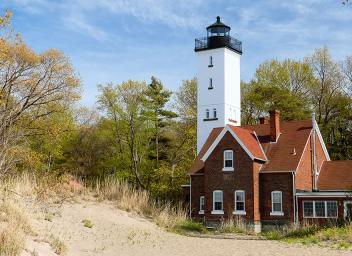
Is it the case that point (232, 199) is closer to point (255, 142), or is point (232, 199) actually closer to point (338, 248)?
point (255, 142)

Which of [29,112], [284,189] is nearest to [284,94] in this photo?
[284,189]

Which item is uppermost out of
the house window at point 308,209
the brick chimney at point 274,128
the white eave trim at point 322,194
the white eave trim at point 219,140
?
the brick chimney at point 274,128

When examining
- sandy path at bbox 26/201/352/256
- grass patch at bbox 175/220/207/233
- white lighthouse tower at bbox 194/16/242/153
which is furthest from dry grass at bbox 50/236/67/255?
white lighthouse tower at bbox 194/16/242/153

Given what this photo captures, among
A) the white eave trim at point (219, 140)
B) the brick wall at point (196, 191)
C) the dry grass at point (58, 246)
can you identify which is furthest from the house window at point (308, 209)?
the dry grass at point (58, 246)

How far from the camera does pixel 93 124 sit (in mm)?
57656

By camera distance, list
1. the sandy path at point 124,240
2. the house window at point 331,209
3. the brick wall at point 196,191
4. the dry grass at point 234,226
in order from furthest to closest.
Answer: the brick wall at point 196,191, the house window at point 331,209, the dry grass at point 234,226, the sandy path at point 124,240

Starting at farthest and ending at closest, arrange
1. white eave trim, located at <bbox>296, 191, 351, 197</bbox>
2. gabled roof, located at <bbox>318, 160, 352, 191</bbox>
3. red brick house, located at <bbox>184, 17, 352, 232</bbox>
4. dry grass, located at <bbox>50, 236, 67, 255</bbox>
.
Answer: gabled roof, located at <bbox>318, 160, 352, 191</bbox> → red brick house, located at <bbox>184, 17, 352, 232</bbox> → white eave trim, located at <bbox>296, 191, 351, 197</bbox> → dry grass, located at <bbox>50, 236, 67, 255</bbox>

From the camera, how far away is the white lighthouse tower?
49.1m

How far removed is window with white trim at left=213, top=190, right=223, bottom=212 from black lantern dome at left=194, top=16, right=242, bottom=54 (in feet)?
59.5

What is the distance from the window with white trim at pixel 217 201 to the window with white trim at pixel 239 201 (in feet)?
3.83

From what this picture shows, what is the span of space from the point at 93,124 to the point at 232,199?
25.9 m

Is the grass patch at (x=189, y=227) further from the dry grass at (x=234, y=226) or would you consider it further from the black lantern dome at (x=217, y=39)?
the black lantern dome at (x=217, y=39)

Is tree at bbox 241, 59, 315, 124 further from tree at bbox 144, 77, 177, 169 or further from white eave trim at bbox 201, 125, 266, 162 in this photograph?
white eave trim at bbox 201, 125, 266, 162

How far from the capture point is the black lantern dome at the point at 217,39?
50.2 m
